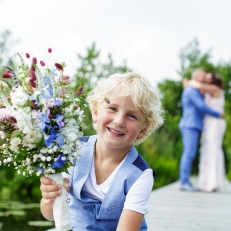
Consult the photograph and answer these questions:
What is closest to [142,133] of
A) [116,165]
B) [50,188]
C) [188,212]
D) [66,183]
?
[116,165]

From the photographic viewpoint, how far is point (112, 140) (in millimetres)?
2473

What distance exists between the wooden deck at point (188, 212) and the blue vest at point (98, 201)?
1.45 metres

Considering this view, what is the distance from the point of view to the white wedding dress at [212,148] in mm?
7680

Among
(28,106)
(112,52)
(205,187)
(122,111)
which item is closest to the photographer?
(28,106)

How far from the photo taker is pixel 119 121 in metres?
2.41

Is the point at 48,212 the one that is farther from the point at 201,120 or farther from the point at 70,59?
the point at 201,120

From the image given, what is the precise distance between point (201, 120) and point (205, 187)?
1064 mm

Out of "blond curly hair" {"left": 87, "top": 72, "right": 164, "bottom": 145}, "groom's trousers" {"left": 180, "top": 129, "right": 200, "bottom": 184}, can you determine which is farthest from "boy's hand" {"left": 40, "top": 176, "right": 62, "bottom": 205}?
"groom's trousers" {"left": 180, "top": 129, "right": 200, "bottom": 184}

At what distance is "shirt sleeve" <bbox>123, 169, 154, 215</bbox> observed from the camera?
93.7 inches

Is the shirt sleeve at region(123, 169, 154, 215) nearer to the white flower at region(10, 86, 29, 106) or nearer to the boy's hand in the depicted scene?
the boy's hand

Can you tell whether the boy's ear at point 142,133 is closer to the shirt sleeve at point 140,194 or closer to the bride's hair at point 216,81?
the shirt sleeve at point 140,194

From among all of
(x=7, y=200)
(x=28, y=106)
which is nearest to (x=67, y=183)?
(x=28, y=106)

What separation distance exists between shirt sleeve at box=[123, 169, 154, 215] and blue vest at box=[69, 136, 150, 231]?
3cm

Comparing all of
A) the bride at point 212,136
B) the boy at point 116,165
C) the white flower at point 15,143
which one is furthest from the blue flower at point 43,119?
the bride at point 212,136
